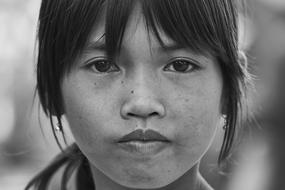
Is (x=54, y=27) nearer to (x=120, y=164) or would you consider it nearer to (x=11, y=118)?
(x=120, y=164)

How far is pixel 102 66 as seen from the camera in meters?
1.38

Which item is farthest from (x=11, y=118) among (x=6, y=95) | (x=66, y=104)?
(x=66, y=104)

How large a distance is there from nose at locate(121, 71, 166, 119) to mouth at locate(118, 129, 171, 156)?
0.04 metres

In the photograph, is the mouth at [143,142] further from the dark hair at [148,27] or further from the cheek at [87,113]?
the dark hair at [148,27]

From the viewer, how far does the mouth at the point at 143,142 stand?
4.33ft

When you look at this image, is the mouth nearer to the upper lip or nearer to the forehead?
the upper lip

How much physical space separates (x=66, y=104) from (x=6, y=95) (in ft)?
7.96

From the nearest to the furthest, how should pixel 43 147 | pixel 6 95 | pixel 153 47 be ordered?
pixel 153 47 < pixel 43 147 < pixel 6 95

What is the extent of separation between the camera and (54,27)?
145 cm

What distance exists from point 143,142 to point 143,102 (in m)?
0.09

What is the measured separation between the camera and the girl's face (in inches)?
52.0

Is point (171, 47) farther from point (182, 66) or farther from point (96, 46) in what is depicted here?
point (96, 46)

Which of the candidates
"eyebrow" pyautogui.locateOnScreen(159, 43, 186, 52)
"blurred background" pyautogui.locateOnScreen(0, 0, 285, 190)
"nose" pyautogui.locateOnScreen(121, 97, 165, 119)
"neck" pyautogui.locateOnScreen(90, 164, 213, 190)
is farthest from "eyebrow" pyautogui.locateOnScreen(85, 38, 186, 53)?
"blurred background" pyautogui.locateOnScreen(0, 0, 285, 190)

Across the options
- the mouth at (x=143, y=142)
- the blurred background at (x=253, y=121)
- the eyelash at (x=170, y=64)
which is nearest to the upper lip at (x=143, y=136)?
the mouth at (x=143, y=142)
